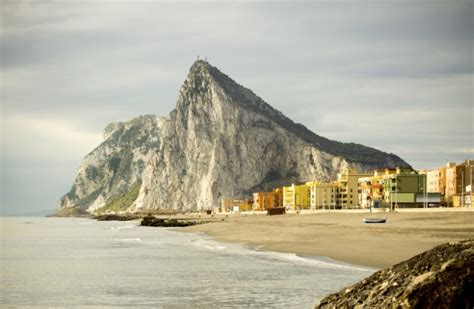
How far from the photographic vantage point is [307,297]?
71.5ft

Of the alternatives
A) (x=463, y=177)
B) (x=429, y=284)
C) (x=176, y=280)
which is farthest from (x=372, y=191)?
(x=429, y=284)

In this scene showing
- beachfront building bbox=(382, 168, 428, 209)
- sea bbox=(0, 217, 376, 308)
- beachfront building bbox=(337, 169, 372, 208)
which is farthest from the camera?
beachfront building bbox=(337, 169, 372, 208)

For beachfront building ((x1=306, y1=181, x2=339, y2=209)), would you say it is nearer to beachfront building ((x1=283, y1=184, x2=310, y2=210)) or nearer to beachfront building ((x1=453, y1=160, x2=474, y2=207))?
beachfront building ((x1=283, y1=184, x2=310, y2=210))

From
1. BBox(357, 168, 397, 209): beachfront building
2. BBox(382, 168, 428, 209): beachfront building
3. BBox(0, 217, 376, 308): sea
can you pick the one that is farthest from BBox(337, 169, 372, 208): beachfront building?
BBox(0, 217, 376, 308): sea

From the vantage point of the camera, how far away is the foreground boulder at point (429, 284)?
882cm

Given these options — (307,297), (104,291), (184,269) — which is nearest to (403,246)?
(184,269)

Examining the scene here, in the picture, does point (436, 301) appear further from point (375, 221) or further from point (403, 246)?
point (375, 221)

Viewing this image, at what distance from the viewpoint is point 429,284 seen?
910 centimetres

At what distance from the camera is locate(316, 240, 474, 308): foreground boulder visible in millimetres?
8820

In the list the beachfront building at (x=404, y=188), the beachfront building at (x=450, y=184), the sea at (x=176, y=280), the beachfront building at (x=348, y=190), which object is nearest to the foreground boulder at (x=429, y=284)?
the sea at (x=176, y=280)

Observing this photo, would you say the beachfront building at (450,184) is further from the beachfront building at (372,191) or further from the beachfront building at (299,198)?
the beachfront building at (299,198)

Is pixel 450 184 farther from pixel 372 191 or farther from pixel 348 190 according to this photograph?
pixel 348 190

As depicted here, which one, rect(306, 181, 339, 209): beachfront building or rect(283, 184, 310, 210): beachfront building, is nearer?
rect(306, 181, 339, 209): beachfront building

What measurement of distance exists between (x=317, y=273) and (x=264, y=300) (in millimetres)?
8323
